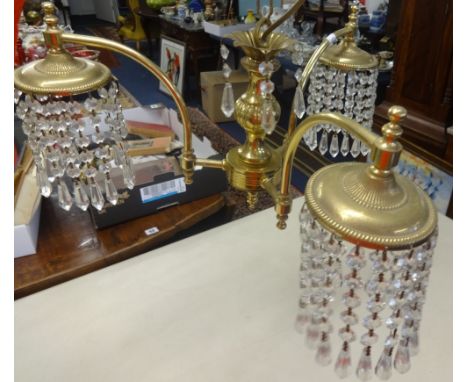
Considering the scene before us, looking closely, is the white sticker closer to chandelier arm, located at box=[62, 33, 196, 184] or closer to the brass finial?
chandelier arm, located at box=[62, 33, 196, 184]

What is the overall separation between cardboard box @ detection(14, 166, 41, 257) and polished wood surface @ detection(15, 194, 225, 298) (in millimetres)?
26

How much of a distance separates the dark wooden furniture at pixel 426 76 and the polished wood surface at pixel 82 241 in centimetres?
80

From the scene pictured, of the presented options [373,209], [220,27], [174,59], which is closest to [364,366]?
[373,209]

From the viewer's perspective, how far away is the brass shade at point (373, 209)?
41 centimetres

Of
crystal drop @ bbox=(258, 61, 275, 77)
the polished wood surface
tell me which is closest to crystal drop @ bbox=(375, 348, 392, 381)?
crystal drop @ bbox=(258, 61, 275, 77)

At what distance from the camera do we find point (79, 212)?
1.40m

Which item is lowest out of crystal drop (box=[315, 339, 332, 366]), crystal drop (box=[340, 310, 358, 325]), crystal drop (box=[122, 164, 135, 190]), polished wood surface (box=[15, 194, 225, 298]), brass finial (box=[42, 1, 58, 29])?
polished wood surface (box=[15, 194, 225, 298])

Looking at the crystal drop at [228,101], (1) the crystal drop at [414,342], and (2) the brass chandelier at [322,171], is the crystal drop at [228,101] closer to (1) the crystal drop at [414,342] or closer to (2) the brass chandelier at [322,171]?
(2) the brass chandelier at [322,171]

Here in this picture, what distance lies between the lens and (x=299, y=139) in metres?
0.54

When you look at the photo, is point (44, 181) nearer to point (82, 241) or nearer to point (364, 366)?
point (364, 366)

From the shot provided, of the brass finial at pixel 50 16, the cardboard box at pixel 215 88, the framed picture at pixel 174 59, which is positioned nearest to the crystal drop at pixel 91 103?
the brass finial at pixel 50 16

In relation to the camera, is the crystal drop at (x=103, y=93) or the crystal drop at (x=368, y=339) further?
the crystal drop at (x=103, y=93)

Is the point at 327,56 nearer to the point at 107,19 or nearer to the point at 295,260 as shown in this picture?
the point at 295,260

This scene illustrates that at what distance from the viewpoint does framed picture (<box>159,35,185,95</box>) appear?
362cm
